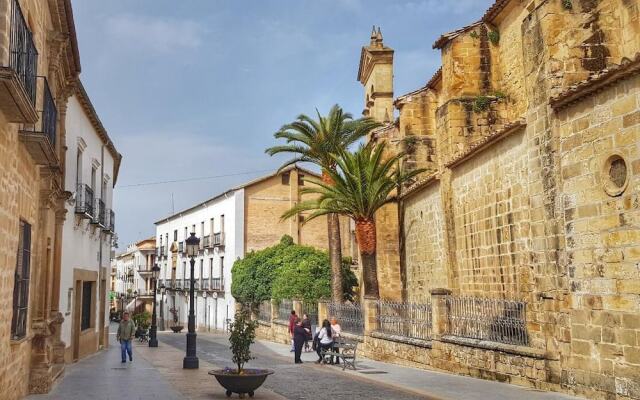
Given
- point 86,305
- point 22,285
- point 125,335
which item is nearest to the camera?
point 22,285

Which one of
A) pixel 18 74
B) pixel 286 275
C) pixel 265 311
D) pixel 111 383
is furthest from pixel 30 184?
pixel 265 311

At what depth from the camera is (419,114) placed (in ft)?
71.2

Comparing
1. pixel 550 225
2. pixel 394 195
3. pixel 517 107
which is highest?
pixel 517 107

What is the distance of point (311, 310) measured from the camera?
24688 mm

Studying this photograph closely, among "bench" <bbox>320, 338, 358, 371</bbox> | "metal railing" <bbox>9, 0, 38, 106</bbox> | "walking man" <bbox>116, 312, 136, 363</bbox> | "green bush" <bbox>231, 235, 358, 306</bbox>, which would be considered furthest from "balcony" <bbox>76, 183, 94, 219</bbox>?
"green bush" <bbox>231, 235, 358, 306</bbox>

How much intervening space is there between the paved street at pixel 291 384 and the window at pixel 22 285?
166 centimetres

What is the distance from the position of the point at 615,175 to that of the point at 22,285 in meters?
8.76

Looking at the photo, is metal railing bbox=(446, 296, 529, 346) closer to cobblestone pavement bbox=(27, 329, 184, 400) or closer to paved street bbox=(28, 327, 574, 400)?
paved street bbox=(28, 327, 574, 400)

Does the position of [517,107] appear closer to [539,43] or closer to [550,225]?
[539,43]

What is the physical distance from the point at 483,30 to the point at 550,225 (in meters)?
8.93

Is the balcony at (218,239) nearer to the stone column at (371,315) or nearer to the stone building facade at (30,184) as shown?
the stone column at (371,315)

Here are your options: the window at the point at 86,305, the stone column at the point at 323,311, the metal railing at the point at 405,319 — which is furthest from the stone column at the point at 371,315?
the window at the point at 86,305

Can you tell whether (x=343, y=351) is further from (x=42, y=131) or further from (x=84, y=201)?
(x=42, y=131)

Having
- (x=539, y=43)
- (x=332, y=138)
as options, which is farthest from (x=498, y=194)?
(x=332, y=138)
